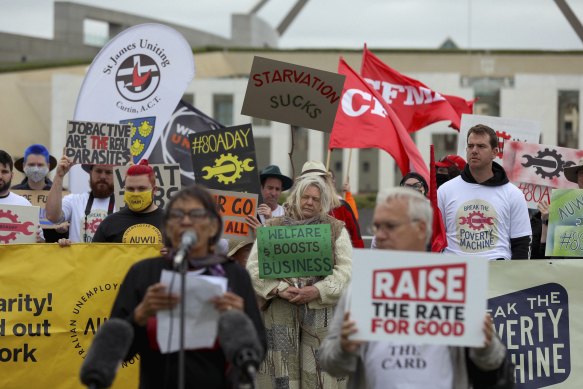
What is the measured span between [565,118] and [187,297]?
53298 millimetres

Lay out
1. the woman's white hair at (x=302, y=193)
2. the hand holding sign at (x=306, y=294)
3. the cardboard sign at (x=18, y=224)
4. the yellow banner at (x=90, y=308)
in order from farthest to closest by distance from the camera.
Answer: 1. the cardboard sign at (x=18, y=224)
2. the yellow banner at (x=90, y=308)
3. the woman's white hair at (x=302, y=193)
4. the hand holding sign at (x=306, y=294)

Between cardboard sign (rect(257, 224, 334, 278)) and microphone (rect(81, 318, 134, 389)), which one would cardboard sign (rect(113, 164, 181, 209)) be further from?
microphone (rect(81, 318, 134, 389))

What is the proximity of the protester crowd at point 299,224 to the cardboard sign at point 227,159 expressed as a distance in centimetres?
33

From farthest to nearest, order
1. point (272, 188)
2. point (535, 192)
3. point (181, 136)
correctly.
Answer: point (181, 136)
point (535, 192)
point (272, 188)

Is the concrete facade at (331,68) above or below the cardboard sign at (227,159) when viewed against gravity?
above

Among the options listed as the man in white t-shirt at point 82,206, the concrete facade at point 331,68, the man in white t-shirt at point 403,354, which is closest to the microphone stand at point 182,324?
the man in white t-shirt at point 403,354

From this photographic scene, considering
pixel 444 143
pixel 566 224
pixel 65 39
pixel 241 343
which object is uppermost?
pixel 65 39

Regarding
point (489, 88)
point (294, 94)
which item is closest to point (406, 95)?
point (294, 94)

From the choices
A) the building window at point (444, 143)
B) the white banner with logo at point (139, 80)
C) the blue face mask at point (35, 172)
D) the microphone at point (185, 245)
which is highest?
the building window at point (444, 143)

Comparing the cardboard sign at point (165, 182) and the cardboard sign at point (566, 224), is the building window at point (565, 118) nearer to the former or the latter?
the cardboard sign at point (566, 224)

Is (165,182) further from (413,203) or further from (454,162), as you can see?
(413,203)

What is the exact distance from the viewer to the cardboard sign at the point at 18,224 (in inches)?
334

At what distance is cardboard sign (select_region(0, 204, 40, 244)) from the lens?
27.8 feet

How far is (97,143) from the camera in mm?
9898
